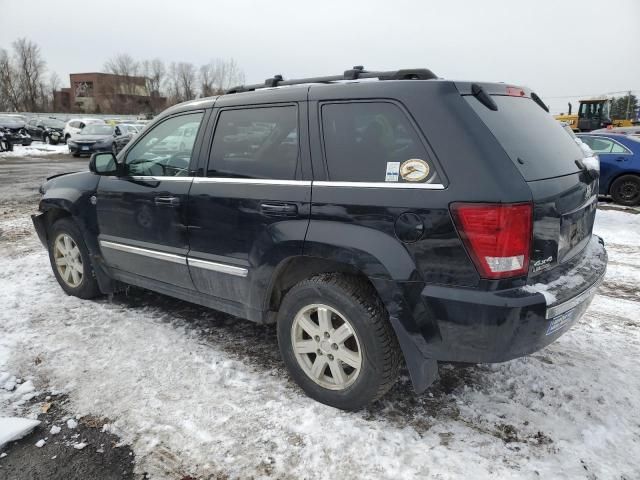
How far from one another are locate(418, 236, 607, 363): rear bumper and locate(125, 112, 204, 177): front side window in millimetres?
2092

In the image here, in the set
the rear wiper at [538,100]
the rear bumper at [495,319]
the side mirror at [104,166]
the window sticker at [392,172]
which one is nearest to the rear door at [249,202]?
the window sticker at [392,172]

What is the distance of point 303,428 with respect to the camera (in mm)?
2668

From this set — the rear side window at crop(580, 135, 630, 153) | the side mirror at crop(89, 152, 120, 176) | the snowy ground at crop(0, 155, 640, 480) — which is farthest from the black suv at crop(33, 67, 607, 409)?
the rear side window at crop(580, 135, 630, 153)

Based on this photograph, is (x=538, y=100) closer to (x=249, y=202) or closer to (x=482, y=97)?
(x=482, y=97)

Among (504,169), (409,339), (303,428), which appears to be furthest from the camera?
(303,428)

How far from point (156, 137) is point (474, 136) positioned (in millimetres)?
2596

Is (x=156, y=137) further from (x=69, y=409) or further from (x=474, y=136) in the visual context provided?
(x=474, y=136)

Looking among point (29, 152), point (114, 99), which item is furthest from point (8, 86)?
point (29, 152)

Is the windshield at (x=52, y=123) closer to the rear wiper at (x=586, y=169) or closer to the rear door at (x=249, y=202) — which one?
the rear door at (x=249, y=202)

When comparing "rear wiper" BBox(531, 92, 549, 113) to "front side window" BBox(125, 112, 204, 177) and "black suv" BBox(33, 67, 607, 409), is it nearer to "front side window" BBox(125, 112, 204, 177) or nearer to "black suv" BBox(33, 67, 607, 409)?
"black suv" BBox(33, 67, 607, 409)

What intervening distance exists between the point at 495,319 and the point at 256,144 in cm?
180

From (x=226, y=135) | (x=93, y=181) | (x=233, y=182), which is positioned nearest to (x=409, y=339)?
(x=233, y=182)

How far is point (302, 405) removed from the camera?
2.89 meters

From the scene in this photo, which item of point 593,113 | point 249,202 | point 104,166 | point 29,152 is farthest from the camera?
point 593,113
